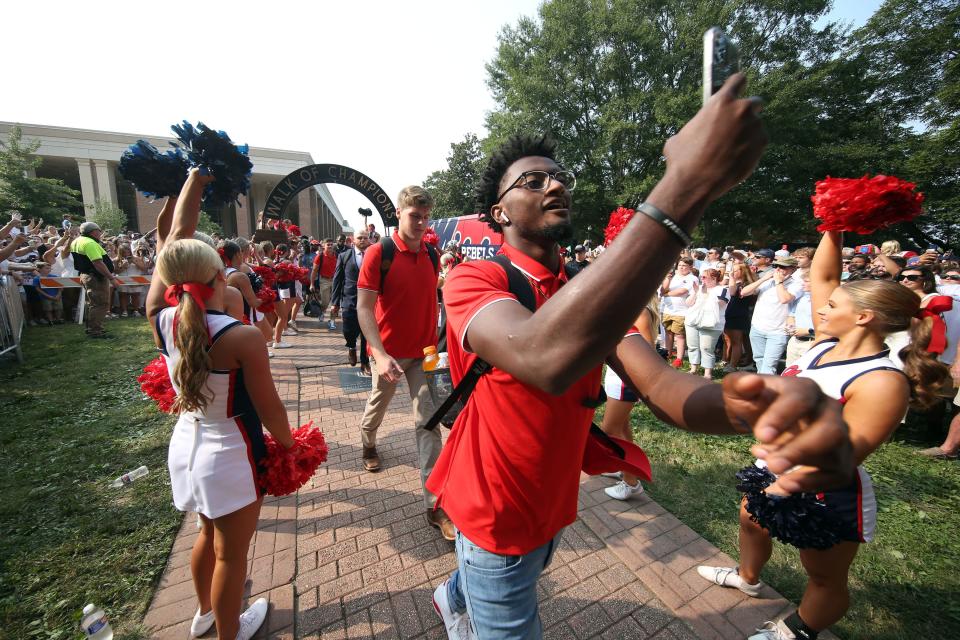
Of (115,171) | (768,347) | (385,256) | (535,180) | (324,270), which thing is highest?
(115,171)

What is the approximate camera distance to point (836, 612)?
7.13 feet

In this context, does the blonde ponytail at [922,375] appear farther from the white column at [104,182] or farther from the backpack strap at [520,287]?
the white column at [104,182]

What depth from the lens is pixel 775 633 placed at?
235 cm

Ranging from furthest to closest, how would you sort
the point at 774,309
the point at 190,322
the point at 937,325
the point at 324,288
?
1. the point at 324,288
2. the point at 774,309
3. the point at 937,325
4. the point at 190,322

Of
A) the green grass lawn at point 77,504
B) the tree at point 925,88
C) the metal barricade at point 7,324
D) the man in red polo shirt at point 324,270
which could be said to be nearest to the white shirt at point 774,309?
the green grass lawn at point 77,504

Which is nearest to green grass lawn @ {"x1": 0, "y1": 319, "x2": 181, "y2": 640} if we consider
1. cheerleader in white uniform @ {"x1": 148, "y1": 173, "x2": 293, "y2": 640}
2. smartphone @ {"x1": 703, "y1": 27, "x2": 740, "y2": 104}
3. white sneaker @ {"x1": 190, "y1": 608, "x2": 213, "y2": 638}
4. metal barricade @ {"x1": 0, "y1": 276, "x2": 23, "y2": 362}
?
white sneaker @ {"x1": 190, "y1": 608, "x2": 213, "y2": 638}

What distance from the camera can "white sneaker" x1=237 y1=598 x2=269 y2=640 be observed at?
2389 mm

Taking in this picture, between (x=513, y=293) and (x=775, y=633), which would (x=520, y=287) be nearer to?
(x=513, y=293)

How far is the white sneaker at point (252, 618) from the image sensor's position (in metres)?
2.39

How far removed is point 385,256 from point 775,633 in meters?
3.65

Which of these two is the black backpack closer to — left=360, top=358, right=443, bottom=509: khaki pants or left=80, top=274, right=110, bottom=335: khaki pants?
left=360, top=358, right=443, bottom=509: khaki pants

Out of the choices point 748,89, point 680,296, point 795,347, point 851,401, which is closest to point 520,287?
point 851,401

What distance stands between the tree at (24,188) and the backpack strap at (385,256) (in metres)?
38.6

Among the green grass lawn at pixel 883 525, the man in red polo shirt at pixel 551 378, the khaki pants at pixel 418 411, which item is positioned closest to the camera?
the man in red polo shirt at pixel 551 378
